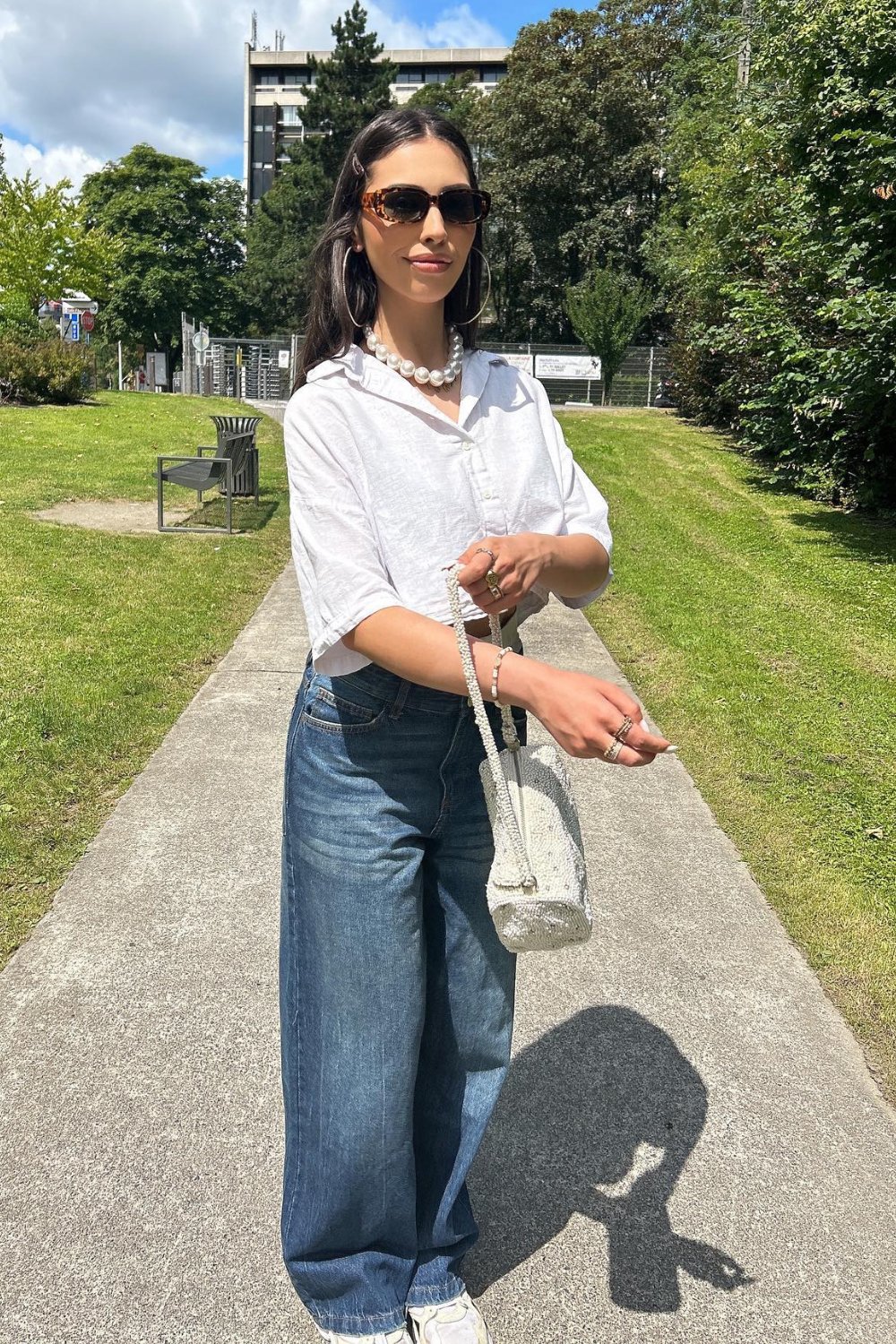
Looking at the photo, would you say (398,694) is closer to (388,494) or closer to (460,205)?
(388,494)

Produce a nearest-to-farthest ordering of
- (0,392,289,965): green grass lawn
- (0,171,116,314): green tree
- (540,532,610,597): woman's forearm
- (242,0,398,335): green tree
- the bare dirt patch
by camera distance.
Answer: (540,532,610,597): woman's forearm, (0,392,289,965): green grass lawn, the bare dirt patch, (0,171,116,314): green tree, (242,0,398,335): green tree

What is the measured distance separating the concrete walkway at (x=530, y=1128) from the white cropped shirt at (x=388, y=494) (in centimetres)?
133

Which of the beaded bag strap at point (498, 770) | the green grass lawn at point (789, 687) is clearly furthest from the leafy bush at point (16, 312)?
the beaded bag strap at point (498, 770)

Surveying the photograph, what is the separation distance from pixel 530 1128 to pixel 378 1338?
0.78 m

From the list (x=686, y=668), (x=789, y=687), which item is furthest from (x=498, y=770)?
(x=686, y=668)

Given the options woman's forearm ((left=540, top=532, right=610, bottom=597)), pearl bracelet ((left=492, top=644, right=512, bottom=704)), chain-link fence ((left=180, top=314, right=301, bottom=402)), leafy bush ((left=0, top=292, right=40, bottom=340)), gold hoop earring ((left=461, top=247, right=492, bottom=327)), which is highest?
leafy bush ((left=0, top=292, right=40, bottom=340))

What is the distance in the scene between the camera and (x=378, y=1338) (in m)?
1.85

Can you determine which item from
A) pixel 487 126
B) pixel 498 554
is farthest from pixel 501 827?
pixel 487 126

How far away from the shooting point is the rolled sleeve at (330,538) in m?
1.50

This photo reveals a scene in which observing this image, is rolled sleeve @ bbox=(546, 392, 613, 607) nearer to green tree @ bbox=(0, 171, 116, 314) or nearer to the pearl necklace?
the pearl necklace

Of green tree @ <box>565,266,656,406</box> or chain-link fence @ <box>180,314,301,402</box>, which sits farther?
green tree @ <box>565,266,656,406</box>

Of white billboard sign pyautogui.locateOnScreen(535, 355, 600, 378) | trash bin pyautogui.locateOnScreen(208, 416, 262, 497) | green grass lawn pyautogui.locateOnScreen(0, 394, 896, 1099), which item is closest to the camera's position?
green grass lawn pyautogui.locateOnScreen(0, 394, 896, 1099)

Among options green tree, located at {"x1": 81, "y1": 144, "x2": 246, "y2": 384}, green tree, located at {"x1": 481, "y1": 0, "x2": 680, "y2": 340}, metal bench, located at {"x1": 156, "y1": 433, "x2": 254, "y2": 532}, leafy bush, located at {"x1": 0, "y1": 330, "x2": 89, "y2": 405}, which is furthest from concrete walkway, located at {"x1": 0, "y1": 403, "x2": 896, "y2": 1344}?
green tree, located at {"x1": 81, "y1": 144, "x2": 246, "y2": 384}

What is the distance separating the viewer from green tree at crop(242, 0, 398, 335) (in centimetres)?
4681
